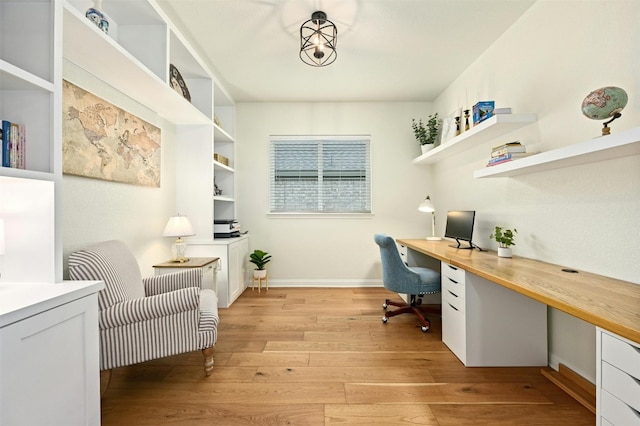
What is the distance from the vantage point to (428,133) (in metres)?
3.97

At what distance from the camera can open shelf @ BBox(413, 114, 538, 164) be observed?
7.04 feet

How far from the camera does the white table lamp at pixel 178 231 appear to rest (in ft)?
9.15

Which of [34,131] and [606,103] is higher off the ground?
[606,103]

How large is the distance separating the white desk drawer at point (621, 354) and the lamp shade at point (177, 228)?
118 inches

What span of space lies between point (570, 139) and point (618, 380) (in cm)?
150

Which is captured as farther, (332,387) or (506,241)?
(506,241)

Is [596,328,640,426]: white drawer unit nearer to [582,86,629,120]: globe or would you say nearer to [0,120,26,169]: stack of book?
[582,86,629,120]: globe

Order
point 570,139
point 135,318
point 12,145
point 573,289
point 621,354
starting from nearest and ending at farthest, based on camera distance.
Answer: point 621,354, point 12,145, point 573,289, point 135,318, point 570,139

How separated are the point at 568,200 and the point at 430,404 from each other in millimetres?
1573

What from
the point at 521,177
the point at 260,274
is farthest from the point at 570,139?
the point at 260,274

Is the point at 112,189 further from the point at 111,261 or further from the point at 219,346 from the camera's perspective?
the point at 219,346

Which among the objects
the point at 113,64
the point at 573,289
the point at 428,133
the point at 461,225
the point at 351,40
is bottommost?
the point at 573,289

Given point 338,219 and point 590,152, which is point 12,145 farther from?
point 338,219

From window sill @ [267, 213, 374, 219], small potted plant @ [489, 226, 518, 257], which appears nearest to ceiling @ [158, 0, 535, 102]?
window sill @ [267, 213, 374, 219]
